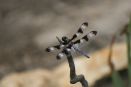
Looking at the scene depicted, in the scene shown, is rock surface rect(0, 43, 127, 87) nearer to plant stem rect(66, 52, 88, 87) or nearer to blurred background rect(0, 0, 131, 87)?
blurred background rect(0, 0, 131, 87)

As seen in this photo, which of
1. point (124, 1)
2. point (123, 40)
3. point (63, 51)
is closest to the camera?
point (63, 51)

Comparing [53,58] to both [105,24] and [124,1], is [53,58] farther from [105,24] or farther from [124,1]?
[124,1]

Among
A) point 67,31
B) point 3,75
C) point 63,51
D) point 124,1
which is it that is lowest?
point 63,51

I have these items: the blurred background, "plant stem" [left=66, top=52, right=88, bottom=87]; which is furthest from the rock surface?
"plant stem" [left=66, top=52, right=88, bottom=87]

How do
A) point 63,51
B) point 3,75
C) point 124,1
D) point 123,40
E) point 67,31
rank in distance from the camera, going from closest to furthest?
1. point 63,51
2. point 3,75
3. point 123,40
4. point 67,31
5. point 124,1

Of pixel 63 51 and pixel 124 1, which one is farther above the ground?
pixel 124 1

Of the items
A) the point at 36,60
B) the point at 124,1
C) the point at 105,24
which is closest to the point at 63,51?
the point at 36,60

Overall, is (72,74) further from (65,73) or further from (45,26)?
(45,26)
